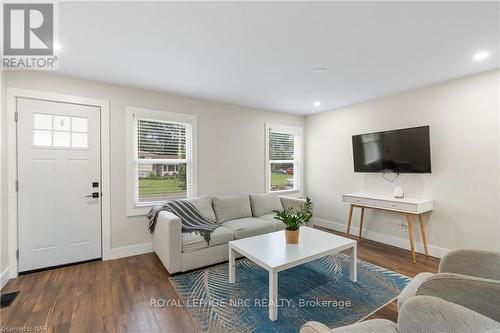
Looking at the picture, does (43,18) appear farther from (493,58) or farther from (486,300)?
(493,58)

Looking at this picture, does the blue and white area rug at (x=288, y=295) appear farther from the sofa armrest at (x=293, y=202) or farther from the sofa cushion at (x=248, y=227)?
the sofa armrest at (x=293, y=202)

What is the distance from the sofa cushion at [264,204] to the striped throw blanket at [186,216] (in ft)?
2.86

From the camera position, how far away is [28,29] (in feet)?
6.16

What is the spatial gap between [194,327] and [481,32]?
3413 millimetres

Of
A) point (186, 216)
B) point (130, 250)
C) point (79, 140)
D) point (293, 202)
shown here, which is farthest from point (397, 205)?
point (79, 140)

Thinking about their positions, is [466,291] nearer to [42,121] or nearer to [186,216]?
[186,216]

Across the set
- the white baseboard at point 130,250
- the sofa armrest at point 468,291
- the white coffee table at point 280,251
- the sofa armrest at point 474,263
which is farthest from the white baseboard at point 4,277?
the sofa armrest at point 474,263

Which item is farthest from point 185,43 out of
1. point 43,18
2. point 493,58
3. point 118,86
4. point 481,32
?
point 493,58

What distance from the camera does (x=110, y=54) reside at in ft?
7.62

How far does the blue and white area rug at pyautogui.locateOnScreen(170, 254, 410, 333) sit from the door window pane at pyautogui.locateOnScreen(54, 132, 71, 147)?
2131 mm

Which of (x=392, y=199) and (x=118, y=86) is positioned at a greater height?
(x=118, y=86)

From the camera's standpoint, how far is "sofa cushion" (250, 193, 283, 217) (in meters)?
3.99

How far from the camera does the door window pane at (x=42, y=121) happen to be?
2725 mm

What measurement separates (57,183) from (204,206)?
6.09ft
